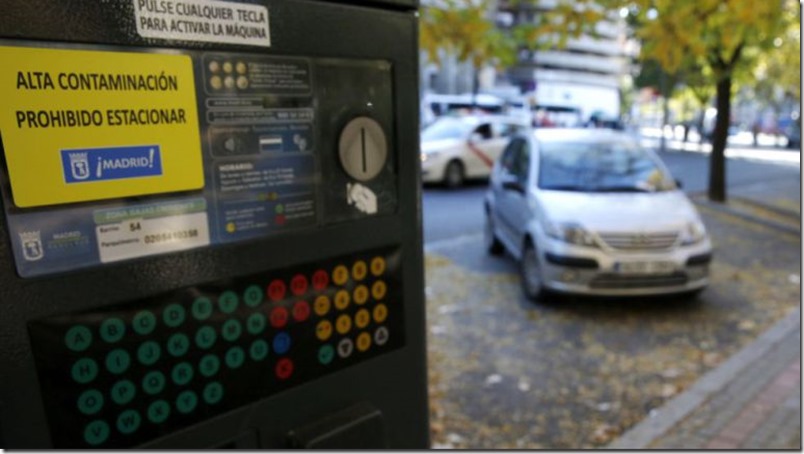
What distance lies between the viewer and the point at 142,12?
843mm

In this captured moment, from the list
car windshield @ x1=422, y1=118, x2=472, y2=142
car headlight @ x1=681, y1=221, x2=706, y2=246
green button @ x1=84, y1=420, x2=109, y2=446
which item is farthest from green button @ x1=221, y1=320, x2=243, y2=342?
car windshield @ x1=422, y1=118, x2=472, y2=142

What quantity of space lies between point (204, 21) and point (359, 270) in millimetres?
496

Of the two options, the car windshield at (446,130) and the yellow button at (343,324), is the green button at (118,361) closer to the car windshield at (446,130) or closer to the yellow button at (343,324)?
the yellow button at (343,324)

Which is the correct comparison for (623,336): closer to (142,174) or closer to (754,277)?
(754,277)

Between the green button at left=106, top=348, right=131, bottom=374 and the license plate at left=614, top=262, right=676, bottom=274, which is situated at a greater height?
the green button at left=106, top=348, right=131, bottom=374

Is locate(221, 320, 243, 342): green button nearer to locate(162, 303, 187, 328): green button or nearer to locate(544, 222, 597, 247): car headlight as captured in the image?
locate(162, 303, 187, 328): green button

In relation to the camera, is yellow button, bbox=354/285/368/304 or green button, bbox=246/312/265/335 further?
yellow button, bbox=354/285/368/304

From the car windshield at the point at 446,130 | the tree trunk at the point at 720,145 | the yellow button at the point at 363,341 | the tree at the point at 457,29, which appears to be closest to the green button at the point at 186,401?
the yellow button at the point at 363,341

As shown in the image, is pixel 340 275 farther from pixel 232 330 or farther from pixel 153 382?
pixel 153 382

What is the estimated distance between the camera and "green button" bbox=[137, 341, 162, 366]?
0.90 metres

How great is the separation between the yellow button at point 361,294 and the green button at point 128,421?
0.41 metres

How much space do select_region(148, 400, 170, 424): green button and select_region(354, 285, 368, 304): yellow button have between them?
368 millimetres

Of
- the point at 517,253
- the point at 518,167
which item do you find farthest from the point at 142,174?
the point at 518,167

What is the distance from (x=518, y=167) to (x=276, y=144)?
5.94m
